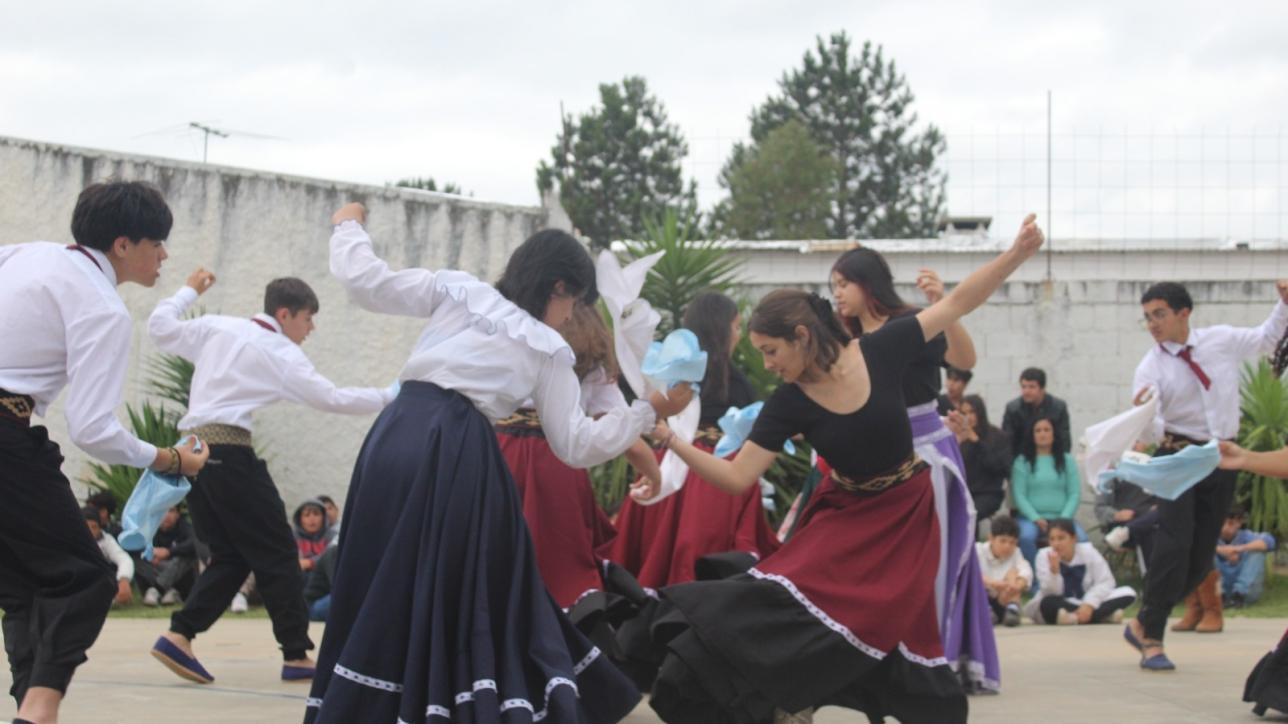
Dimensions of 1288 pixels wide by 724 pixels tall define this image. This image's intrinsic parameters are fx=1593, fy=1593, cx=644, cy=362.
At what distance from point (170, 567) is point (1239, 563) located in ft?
23.5

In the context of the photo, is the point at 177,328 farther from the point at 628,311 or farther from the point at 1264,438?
the point at 1264,438

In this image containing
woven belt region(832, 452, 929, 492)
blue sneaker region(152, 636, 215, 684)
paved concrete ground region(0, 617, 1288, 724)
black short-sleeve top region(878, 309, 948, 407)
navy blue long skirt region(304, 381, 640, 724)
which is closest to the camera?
navy blue long skirt region(304, 381, 640, 724)

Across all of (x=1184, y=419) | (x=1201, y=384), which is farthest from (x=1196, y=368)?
(x=1184, y=419)

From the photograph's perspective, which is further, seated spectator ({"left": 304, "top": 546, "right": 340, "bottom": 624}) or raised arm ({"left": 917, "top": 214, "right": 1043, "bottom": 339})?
seated spectator ({"left": 304, "top": 546, "right": 340, "bottom": 624})

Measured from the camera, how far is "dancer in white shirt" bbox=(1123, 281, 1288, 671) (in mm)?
7129

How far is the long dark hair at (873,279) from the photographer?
19.6 feet

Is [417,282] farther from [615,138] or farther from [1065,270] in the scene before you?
[615,138]

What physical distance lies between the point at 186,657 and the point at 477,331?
2.80 meters

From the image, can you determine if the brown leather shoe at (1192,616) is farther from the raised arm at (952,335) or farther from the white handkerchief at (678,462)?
the white handkerchief at (678,462)

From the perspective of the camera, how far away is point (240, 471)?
6578 mm

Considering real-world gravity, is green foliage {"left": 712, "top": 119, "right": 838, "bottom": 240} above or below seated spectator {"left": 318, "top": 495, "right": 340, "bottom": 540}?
above

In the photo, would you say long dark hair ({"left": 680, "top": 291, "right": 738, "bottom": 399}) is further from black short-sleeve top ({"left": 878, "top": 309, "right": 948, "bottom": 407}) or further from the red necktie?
the red necktie

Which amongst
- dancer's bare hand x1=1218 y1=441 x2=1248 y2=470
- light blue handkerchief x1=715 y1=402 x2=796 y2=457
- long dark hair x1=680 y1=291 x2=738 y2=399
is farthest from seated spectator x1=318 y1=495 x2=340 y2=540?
dancer's bare hand x1=1218 y1=441 x2=1248 y2=470

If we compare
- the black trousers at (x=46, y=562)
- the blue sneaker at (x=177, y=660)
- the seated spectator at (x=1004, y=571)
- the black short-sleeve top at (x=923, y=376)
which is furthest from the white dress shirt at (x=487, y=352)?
the seated spectator at (x=1004, y=571)
